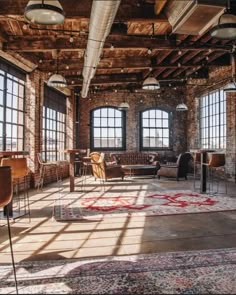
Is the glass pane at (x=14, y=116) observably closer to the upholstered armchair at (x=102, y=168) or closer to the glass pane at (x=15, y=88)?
the glass pane at (x=15, y=88)

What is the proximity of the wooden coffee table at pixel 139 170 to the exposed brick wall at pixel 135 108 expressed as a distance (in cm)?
179

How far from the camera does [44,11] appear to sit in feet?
11.5

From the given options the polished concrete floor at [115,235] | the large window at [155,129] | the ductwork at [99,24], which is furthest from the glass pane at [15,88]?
the large window at [155,129]

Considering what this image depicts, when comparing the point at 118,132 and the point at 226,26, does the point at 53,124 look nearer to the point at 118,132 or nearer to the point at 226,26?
the point at 118,132

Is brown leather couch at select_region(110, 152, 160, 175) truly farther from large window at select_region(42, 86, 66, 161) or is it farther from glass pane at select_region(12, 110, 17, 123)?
glass pane at select_region(12, 110, 17, 123)

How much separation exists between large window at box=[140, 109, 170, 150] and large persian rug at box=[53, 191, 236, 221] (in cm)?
624

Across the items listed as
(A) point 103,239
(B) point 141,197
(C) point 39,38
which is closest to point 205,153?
(B) point 141,197

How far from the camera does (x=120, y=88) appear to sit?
12562 mm

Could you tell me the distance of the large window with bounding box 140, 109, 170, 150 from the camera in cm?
1345

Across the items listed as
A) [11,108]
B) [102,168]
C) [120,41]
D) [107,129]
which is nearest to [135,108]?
[107,129]

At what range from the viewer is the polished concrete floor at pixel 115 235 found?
3.17 m

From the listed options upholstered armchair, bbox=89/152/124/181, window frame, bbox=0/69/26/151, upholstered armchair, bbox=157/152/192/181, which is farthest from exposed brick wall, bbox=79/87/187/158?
window frame, bbox=0/69/26/151

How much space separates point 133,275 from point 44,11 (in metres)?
3.11

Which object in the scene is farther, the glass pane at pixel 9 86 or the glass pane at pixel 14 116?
the glass pane at pixel 14 116
